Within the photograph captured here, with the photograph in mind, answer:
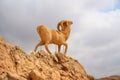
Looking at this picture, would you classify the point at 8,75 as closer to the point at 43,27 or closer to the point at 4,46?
the point at 4,46

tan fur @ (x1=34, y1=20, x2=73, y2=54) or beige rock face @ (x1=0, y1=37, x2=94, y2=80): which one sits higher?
tan fur @ (x1=34, y1=20, x2=73, y2=54)

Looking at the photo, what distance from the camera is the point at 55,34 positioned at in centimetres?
1766

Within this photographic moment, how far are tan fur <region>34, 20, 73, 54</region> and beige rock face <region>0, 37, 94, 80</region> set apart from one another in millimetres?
797

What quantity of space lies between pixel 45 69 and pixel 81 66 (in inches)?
160

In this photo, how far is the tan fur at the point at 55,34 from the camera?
17.2 meters

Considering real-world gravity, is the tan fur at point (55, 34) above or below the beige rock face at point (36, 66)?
above

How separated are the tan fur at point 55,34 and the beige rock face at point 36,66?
2.62ft

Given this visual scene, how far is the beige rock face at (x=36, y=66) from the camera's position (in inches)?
537

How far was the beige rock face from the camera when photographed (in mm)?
13641

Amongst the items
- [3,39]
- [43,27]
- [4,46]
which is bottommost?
[4,46]

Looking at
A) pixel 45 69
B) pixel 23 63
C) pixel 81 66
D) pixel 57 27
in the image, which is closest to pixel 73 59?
pixel 81 66

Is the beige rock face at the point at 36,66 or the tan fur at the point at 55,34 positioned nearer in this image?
the beige rock face at the point at 36,66

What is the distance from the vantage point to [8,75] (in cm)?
1260

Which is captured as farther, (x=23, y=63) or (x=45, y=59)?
(x=45, y=59)
